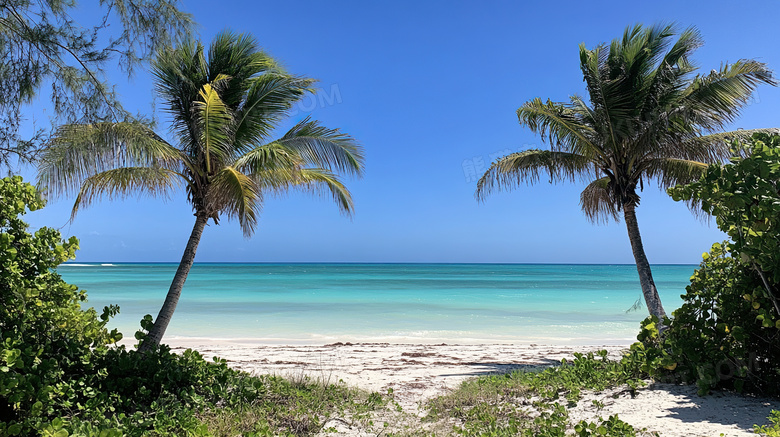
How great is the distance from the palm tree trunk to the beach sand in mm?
2028

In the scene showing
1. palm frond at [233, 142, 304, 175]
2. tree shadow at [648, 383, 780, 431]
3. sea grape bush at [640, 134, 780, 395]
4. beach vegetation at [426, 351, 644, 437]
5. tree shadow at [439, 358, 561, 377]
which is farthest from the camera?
tree shadow at [439, 358, 561, 377]

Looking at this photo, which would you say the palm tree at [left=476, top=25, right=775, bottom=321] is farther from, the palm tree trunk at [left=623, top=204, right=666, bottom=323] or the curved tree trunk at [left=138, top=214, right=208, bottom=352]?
the curved tree trunk at [left=138, top=214, right=208, bottom=352]

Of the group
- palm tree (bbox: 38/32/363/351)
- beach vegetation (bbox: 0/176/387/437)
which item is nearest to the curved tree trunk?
palm tree (bbox: 38/32/363/351)

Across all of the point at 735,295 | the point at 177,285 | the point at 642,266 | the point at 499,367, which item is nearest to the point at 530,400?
the point at 735,295

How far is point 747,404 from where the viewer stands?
14.1 ft

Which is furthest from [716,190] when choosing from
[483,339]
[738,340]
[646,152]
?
[483,339]

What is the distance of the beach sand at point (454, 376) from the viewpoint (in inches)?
160

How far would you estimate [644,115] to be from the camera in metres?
8.40

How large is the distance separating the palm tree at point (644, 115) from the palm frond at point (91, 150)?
21.7ft

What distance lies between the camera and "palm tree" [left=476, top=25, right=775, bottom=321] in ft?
26.2

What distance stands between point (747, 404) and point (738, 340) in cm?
58

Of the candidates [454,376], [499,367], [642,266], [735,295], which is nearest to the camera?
[735,295]

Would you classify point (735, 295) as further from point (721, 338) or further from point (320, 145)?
point (320, 145)

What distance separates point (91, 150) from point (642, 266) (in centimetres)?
895
